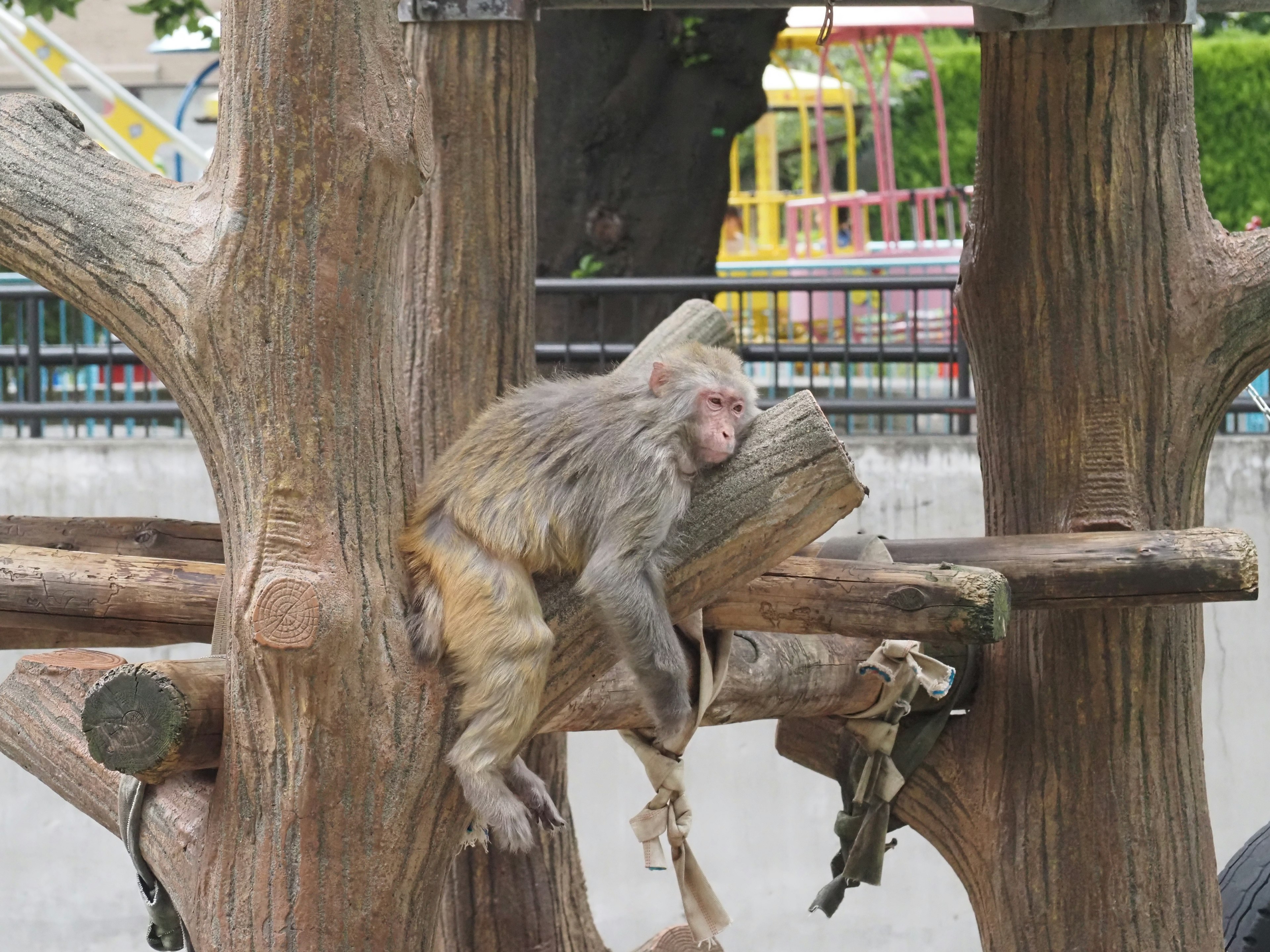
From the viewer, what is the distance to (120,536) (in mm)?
3605

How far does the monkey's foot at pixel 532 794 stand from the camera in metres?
2.98

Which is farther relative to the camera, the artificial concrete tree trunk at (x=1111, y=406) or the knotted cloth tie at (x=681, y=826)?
the artificial concrete tree trunk at (x=1111, y=406)

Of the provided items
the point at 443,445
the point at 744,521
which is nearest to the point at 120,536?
the point at 443,445

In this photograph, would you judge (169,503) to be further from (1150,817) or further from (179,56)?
(179,56)

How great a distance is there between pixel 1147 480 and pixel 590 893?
157 inches

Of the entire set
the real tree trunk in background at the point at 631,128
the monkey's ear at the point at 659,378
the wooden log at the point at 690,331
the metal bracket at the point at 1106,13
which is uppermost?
the real tree trunk in background at the point at 631,128

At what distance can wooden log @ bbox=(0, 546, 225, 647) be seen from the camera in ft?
9.92

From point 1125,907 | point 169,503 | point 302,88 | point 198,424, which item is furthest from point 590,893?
point 302,88

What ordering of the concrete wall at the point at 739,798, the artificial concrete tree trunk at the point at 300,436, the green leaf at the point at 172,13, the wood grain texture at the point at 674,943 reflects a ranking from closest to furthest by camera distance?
the artificial concrete tree trunk at the point at 300,436
the wood grain texture at the point at 674,943
the concrete wall at the point at 739,798
the green leaf at the point at 172,13

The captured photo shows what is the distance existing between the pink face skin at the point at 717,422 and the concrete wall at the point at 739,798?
3.70m

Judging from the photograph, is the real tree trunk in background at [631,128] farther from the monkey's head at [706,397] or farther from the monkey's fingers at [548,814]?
the monkey's fingers at [548,814]

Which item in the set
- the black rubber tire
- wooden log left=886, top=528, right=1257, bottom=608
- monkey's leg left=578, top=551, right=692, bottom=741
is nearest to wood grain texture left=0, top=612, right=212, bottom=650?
monkey's leg left=578, top=551, right=692, bottom=741

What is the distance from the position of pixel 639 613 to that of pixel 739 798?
425cm

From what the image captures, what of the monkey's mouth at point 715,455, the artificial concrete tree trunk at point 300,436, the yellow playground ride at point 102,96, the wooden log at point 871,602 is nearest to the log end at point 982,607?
the wooden log at point 871,602
